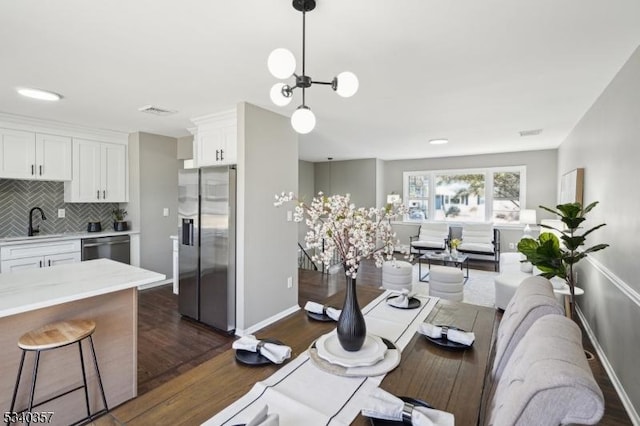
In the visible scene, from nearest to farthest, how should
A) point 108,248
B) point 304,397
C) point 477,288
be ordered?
point 304,397, point 108,248, point 477,288

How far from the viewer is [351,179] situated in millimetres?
8117

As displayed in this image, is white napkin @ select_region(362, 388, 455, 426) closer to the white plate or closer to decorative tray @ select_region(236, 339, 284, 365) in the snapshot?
the white plate

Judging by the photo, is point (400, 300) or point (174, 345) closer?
point (400, 300)

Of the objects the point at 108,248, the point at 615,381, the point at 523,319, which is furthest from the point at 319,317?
the point at 108,248

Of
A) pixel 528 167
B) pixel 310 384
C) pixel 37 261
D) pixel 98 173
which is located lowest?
pixel 37 261

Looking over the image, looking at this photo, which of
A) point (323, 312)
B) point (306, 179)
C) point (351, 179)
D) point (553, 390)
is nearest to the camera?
point (553, 390)

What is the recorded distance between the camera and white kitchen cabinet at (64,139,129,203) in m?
4.33

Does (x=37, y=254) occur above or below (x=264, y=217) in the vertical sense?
below

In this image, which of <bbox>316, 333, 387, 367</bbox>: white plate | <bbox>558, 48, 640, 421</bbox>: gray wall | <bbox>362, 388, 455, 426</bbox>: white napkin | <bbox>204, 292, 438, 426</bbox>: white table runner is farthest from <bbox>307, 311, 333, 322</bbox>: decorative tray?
<bbox>558, 48, 640, 421</bbox>: gray wall

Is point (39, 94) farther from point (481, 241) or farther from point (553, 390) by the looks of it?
point (481, 241)

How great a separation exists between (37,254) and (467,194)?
25.6 feet

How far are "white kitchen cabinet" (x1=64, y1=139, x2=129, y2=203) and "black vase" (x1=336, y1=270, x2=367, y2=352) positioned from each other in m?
4.66

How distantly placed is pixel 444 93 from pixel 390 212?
2202 millimetres

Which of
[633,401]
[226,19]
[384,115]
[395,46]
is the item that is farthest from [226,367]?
Result: [384,115]
